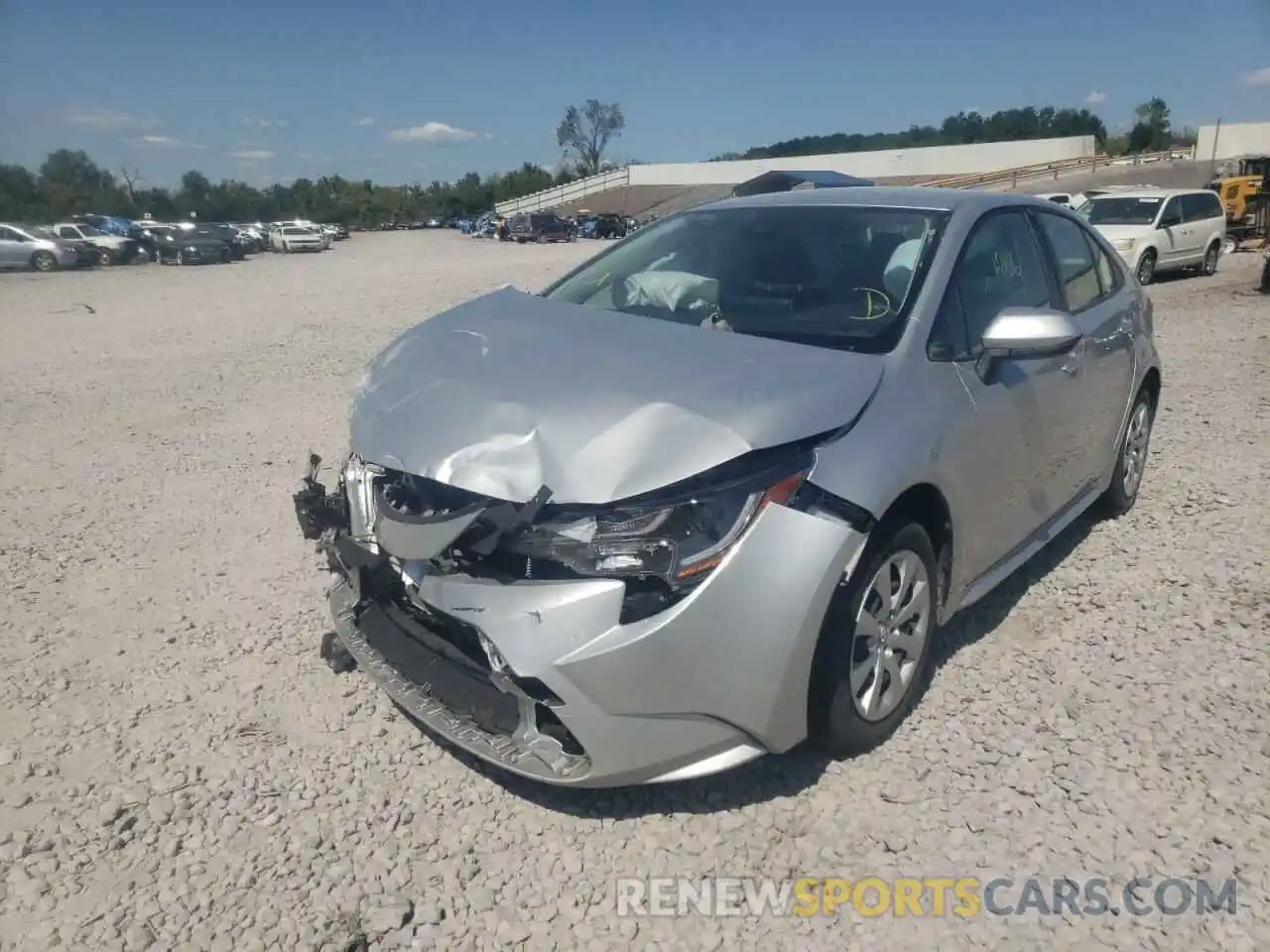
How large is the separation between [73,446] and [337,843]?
18.1ft

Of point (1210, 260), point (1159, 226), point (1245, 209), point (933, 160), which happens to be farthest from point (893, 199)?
point (933, 160)

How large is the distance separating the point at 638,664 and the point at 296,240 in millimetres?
44883

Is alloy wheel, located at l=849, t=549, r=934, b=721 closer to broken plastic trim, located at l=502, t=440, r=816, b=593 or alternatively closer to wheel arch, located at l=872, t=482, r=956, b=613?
wheel arch, located at l=872, t=482, r=956, b=613

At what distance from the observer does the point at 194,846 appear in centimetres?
251

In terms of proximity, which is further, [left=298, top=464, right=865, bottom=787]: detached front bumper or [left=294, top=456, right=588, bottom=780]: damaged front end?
[left=294, top=456, right=588, bottom=780]: damaged front end

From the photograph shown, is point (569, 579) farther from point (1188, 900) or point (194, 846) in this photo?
point (1188, 900)

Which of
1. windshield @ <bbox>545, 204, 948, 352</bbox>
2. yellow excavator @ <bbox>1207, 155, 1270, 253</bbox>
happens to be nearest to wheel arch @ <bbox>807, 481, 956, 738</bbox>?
windshield @ <bbox>545, 204, 948, 352</bbox>

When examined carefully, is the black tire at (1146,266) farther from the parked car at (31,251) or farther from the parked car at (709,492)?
the parked car at (31,251)

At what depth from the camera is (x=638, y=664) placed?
223 cm

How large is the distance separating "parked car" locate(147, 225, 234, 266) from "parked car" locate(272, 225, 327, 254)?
8768 millimetres

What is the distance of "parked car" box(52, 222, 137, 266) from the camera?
31625 millimetres

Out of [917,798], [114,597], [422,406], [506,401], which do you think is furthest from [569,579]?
[114,597]

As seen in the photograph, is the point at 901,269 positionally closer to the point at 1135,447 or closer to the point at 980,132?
the point at 1135,447

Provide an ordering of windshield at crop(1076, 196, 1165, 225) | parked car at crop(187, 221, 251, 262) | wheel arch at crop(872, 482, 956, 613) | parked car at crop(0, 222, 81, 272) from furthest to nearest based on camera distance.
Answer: parked car at crop(187, 221, 251, 262) → parked car at crop(0, 222, 81, 272) → windshield at crop(1076, 196, 1165, 225) → wheel arch at crop(872, 482, 956, 613)
